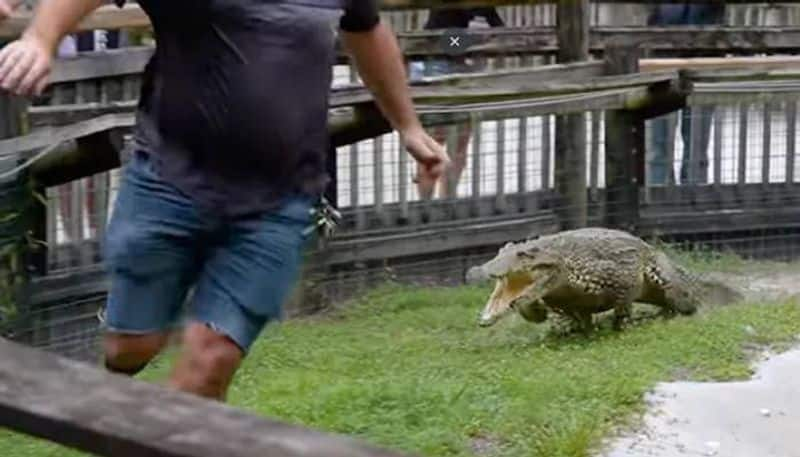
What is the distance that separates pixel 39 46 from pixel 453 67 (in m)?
6.51

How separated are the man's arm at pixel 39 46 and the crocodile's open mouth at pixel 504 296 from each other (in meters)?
3.28

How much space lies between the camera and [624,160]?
30.1 feet

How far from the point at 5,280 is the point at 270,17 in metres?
3.01

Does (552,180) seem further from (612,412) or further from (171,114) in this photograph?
(171,114)

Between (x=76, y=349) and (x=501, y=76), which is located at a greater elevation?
(x=501, y=76)

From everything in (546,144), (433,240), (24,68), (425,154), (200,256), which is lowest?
(433,240)

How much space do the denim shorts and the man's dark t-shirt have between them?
39 mm

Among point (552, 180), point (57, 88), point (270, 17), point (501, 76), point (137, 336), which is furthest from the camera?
point (552, 180)

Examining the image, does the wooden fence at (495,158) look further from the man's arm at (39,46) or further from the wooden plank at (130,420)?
the wooden plank at (130,420)

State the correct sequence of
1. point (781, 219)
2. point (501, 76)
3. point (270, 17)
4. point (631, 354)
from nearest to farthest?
point (270, 17), point (631, 354), point (501, 76), point (781, 219)

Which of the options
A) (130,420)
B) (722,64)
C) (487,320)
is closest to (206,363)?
(130,420)

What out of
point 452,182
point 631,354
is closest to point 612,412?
point 631,354

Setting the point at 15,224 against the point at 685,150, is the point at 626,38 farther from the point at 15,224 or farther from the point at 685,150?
the point at 15,224

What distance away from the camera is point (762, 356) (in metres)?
6.45
